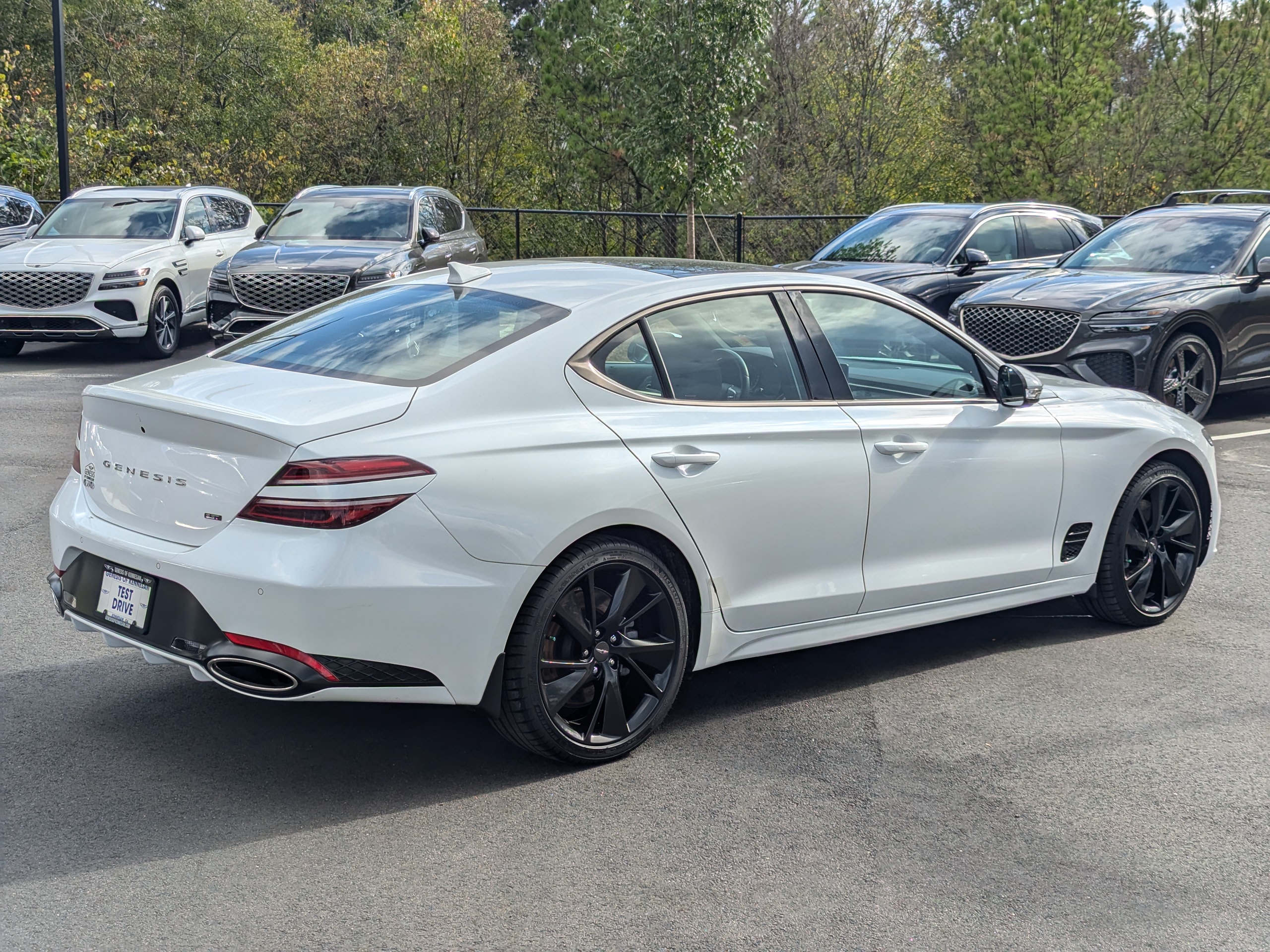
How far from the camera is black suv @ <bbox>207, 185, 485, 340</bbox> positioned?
535 inches

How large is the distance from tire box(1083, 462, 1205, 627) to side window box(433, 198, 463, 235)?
11.3 metres

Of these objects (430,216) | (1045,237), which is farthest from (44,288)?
(1045,237)

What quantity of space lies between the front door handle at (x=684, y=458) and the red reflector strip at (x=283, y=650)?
1.22 meters

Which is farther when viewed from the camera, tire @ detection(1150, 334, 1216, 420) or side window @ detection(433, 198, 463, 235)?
side window @ detection(433, 198, 463, 235)

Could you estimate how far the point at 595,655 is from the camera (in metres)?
4.25

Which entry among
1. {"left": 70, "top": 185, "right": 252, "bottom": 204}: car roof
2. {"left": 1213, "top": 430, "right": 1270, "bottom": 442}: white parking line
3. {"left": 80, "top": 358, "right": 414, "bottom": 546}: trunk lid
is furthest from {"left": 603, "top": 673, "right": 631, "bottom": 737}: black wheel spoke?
{"left": 70, "top": 185, "right": 252, "bottom": 204}: car roof

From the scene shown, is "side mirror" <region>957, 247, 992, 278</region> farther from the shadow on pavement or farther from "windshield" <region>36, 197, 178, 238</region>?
"windshield" <region>36, 197, 178, 238</region>

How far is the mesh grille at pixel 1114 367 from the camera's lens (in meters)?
10.5

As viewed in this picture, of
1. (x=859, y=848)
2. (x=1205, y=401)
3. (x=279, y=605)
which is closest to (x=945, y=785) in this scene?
(x=859, y=848)

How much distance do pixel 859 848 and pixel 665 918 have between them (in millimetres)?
677

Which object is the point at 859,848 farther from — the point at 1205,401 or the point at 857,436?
the point at 1205,401

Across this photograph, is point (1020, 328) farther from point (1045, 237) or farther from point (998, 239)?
point (1045, 237)

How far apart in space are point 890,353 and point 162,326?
458 inches

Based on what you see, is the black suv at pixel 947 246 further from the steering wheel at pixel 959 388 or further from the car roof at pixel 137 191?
the car roof at pixel 137 191
